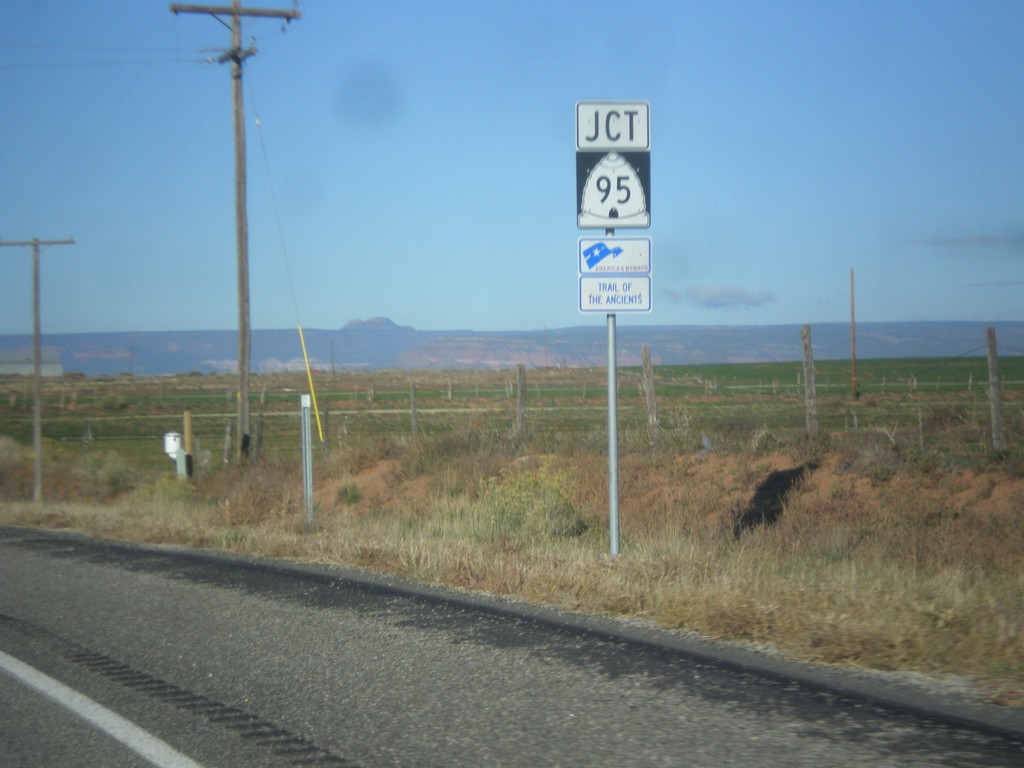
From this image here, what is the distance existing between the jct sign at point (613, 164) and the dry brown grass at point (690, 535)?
3010mm

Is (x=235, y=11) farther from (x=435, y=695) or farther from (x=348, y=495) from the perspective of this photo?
(x=435, y=695)

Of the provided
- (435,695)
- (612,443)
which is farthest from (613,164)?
(435,695)

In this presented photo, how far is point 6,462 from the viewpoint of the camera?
37.7 m

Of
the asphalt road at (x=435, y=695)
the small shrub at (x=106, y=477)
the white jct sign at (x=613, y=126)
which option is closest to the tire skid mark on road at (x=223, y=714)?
the asphalt road at (x=435, y=695)

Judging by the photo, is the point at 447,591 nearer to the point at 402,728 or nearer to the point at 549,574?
the point at 549,574

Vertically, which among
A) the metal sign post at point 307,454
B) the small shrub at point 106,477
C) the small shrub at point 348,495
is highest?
the metal sign post at point 307,454

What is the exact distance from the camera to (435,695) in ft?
18.9

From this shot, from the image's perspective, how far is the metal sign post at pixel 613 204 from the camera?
9.09 meters

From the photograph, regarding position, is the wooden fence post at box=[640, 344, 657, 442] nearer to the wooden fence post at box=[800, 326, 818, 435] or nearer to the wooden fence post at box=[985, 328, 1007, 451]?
the wooden fence post at box=[800, 326, 818, 435]

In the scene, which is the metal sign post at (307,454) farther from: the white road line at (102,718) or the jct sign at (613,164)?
the white road line at (102,718)

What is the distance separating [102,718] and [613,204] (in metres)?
5.80

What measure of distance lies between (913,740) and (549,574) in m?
4.17

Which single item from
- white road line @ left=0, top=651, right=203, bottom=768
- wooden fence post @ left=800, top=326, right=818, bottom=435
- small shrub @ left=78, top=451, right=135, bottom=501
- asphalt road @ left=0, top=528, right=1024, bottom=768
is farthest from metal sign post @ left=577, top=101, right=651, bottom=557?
small shrub @ left=78, top=451, right=135, bottom=501

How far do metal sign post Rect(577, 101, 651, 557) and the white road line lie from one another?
4.68m
